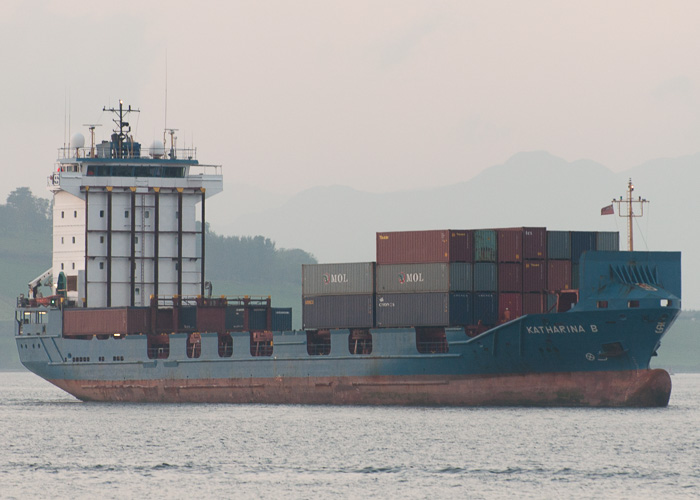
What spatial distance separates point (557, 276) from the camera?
5738cm

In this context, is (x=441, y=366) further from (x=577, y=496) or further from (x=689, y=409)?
(x=577, y=496)

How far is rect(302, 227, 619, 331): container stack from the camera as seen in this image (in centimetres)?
5653

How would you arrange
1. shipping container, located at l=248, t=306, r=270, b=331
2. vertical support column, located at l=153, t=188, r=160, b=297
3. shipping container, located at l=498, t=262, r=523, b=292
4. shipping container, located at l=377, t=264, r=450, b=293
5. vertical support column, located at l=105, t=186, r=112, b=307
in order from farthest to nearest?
vertical support column, located at l=153, t=188, r=160, b=297 → vertical support column, located at l=105, t=186, r=112, b=307 → shipping container, located at l=248, t=306, r=270, b=331 → shipping container, located at l=498, t=262, r=523, b=292 → shipping container, located at l=377, t=264, r=450, b=293

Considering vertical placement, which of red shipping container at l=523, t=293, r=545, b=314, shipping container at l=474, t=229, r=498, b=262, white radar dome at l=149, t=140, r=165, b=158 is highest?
white radar dome at l=149, t=140, r=165, b=158

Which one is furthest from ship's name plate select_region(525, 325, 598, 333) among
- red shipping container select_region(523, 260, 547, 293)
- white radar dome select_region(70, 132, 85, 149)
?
white radar dome select_region(70, 132, 85, 149)

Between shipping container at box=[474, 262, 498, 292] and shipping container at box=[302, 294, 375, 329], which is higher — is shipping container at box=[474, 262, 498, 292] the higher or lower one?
the higher one

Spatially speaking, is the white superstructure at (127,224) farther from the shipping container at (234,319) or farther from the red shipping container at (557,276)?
the red shipping container at (557,276)

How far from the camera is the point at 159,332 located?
66.6 meters

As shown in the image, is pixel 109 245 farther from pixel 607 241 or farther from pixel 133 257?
pixel 607 241

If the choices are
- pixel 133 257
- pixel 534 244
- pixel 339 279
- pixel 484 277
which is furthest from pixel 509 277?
pixel 133 257

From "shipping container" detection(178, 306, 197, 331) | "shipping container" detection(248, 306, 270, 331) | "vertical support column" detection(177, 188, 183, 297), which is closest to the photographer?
"shipping container" detection(178, 306, 197, 331)

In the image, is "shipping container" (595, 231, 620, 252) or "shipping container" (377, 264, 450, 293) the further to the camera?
"shipping container" (595, 231, 620, 252)

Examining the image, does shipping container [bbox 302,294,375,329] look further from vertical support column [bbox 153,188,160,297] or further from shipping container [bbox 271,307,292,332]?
vertical support column [bbox 153,188,160,297]

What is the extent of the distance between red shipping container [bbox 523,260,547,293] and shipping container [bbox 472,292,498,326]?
4.77ft
